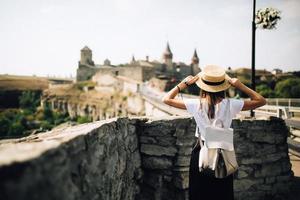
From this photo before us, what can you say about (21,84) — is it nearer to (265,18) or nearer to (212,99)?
(265,18)

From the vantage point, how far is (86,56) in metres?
88.1

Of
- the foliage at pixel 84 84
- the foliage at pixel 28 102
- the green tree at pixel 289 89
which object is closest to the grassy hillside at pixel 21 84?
the foliage at pixel 28 102

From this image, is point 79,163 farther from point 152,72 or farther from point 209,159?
point 152,72

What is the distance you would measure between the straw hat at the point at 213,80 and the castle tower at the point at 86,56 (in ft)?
291

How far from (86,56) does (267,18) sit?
83.5 m

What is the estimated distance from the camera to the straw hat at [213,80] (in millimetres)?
2447

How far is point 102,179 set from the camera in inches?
92.0

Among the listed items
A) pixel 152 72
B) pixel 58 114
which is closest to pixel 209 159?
pixel 152 72

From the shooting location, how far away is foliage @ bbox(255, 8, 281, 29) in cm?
960

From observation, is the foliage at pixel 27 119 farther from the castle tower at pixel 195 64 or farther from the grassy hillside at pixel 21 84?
the castle tower at pixel 195 64

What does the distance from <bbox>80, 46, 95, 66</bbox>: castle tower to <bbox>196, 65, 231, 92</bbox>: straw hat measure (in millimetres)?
88695

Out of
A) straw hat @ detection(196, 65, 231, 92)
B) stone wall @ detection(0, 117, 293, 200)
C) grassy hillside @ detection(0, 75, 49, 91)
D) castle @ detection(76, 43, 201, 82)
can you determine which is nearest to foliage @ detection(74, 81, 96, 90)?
castle @ detection(76, 43, 201, 82)

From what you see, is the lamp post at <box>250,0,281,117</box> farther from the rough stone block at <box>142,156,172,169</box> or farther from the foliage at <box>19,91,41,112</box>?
the foliage at <box>19,91,41,112</box>

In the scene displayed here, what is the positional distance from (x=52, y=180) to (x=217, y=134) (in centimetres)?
153
